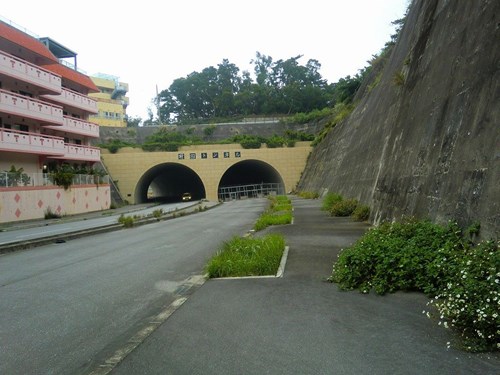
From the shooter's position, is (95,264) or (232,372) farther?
(95,264)

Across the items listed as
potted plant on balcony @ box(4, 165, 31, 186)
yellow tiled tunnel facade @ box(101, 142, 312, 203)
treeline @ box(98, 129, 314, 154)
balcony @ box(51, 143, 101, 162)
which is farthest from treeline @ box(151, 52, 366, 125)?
potted plant on balcony @ box(4, 165, 31, 186)

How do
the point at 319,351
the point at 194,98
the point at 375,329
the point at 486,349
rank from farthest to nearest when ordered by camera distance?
the point at 194,98 → the point at 375,329 → the point at 319,351 → the point at 486,349

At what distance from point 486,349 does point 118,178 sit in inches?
1800

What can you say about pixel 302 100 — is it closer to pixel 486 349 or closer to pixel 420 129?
pixel 420 129

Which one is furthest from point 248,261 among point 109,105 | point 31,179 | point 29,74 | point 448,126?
point 109,105

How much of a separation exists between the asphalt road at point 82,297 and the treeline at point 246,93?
63565 mm

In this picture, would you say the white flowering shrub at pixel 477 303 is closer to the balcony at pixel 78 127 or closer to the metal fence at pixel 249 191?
the balcony at pixel 78 127

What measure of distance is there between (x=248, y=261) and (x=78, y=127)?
117ft

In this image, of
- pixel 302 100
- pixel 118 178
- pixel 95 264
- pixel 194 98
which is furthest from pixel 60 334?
pixel 194 98

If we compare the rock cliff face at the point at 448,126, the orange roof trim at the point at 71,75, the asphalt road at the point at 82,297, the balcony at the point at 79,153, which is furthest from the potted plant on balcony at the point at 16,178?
the rock cliff face at the point at 448,126

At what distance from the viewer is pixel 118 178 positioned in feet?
152

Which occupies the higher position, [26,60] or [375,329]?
[26,60]

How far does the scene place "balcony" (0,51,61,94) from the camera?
28.1m

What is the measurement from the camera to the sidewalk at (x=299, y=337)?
3672mm
